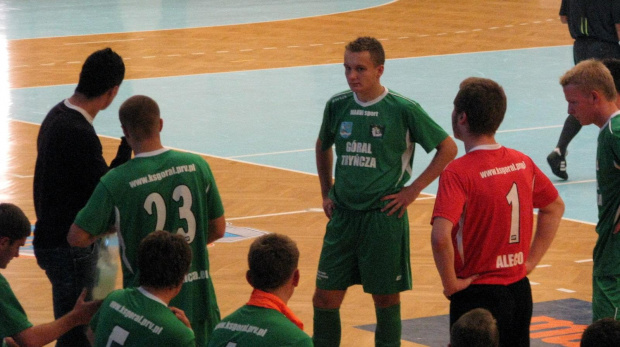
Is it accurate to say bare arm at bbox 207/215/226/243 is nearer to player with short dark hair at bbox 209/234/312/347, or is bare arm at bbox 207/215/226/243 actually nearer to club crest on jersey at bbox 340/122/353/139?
player with short dark hair at bbox 209/234/312/347

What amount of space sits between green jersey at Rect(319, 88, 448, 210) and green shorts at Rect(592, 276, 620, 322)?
3.99 ft

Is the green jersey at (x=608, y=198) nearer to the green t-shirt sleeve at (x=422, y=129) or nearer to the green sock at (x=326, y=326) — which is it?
the green t-shirt sleeve at (x=422, y=129)

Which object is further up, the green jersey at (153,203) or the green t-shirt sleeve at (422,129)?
the green t-shirt sleeve at (422,129)

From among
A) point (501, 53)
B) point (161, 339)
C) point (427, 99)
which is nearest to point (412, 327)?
point (161, 339)

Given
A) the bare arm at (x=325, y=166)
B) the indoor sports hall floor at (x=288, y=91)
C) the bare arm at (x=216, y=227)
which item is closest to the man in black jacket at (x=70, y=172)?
the bare arm at (x=216, y=227)

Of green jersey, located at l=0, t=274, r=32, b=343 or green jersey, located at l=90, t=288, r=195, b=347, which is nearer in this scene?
green jersey, located at l=90, t=288, r=195, b=347

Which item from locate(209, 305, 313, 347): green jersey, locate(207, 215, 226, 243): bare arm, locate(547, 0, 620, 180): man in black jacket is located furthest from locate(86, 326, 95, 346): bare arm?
locate(547, 0, 620, 180): man in black jacket

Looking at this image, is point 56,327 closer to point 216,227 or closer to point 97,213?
point 97,213

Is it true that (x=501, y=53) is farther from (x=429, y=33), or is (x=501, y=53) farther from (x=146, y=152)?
(x=146, y=152)

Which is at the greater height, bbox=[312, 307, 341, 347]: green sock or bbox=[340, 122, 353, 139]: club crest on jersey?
bbox=[340, 122, 353, 139]: club crest on jersey

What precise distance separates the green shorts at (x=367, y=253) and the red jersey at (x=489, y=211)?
100 cm

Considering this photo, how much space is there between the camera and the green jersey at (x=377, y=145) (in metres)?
5.55

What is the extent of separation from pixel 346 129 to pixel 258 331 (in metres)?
2.10

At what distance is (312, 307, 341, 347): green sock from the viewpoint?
18.6 feet
